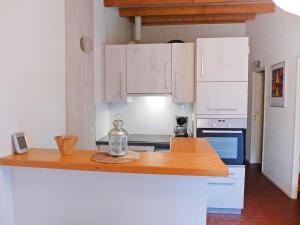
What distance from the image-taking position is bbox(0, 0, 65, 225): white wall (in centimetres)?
149

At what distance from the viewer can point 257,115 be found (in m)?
5.20

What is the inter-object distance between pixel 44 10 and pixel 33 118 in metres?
0.81

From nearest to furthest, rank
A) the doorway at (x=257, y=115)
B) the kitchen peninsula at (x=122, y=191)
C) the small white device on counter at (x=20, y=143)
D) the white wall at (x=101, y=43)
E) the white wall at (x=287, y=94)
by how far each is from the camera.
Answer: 1. the kitchen peninsula at (x=122, y=191)
2. the small white device on counter at (x=20, y=143)
3. the white wall at (x=101, y=43)
4. the white wall at (x=287, y=94)
5. the doorway at (x=257, y=115)

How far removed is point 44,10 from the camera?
1.87 metres

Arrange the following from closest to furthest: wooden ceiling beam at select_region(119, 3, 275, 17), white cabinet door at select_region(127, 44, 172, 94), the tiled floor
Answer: the tiled floor, white cabinet door at select_region(127, 44, 172, 94), wooden ceiling beam at select_region(119, 3, 275, 17)

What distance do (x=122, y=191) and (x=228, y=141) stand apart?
6.12 feet

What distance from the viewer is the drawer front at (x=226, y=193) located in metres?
3.00

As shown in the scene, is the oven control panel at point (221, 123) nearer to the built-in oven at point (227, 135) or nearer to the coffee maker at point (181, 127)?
the built-in oven at point (227, 135)

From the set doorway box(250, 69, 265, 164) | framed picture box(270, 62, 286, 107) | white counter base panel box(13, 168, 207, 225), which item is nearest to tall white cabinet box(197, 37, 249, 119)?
framed picture box(270, 62, 286, 107)

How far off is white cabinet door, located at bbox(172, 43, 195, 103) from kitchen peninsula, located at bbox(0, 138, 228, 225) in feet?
5.77

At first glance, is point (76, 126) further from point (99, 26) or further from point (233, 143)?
point (233, 143)

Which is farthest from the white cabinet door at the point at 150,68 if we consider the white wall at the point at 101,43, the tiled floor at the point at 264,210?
the tiled floor at the point at 264,210

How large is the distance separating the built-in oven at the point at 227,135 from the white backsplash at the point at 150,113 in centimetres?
64

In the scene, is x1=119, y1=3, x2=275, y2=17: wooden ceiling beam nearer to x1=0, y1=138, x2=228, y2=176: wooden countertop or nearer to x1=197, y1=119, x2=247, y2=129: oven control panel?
x1=197, y1=119, x2=247, y2=129: oven control panel
